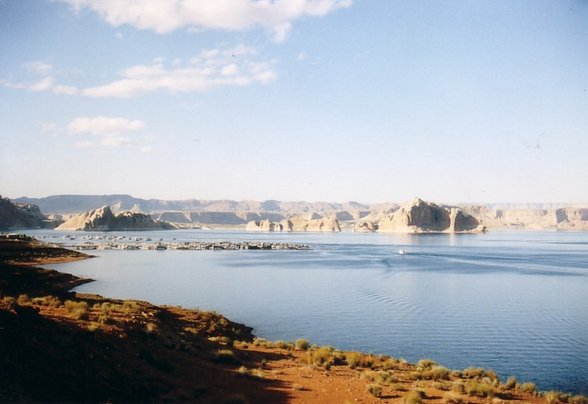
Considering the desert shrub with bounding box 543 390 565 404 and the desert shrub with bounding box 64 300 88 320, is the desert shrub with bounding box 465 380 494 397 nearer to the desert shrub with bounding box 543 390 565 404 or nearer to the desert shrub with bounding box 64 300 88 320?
the desert shrub with bounding box 543 390 565 404

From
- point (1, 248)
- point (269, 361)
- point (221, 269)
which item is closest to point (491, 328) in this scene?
point (269, 361)

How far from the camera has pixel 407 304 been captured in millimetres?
41844

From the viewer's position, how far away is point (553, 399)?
57.4 ft

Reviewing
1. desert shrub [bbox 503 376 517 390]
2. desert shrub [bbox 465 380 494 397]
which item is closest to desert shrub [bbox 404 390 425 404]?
desert shrub [bbox 465 380 494 397]

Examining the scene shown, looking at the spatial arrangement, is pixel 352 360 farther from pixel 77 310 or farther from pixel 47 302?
pixel 47 302

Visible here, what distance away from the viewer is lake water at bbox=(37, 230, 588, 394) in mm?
25859

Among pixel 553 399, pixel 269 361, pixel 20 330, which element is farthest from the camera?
pixel 269 361

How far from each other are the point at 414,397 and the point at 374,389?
1669 mm

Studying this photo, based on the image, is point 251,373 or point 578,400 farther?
point 251,373

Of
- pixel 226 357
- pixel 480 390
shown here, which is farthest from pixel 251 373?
pixel 480 390

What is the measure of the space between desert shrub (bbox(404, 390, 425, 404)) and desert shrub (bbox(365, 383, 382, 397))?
97cm

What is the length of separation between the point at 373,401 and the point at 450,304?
2811 centimetres

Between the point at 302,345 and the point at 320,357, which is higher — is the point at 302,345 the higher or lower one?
the lower one

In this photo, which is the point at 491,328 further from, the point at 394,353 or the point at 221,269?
the point at 221,269
